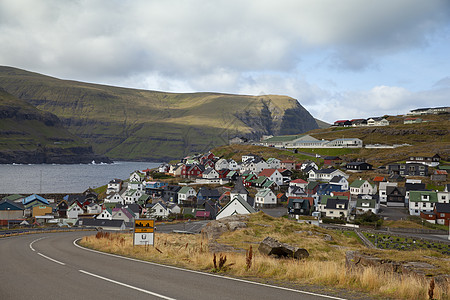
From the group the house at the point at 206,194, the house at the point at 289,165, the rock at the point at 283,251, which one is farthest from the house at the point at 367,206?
the rock at the point at 283,251

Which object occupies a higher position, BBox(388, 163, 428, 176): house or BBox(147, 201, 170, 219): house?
BBox(388, 163, 428, 176): house

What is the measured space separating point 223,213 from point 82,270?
44.7m

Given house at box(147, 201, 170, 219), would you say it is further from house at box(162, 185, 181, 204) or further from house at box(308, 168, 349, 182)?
house at box(308, 168, 349, 182)

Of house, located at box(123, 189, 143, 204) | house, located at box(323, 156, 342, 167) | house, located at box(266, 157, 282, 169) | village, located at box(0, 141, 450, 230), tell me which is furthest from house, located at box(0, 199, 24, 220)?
house, located at box(323, 156, 342, 167)

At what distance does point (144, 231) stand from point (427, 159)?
121559mm

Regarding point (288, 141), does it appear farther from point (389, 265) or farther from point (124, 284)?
point (124, 284)

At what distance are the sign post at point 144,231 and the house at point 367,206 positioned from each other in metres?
67.1

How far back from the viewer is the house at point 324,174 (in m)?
112

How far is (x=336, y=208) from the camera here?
7812 cm

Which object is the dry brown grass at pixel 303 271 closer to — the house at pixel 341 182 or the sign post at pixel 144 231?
the sign post at pixel 144 231

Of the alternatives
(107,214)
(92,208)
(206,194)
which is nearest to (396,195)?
(206,194)

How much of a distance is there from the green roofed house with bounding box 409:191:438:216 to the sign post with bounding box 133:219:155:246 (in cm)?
7394

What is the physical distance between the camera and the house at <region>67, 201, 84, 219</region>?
9144 centimetres

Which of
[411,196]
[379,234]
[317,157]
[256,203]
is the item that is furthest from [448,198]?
[317,157]
